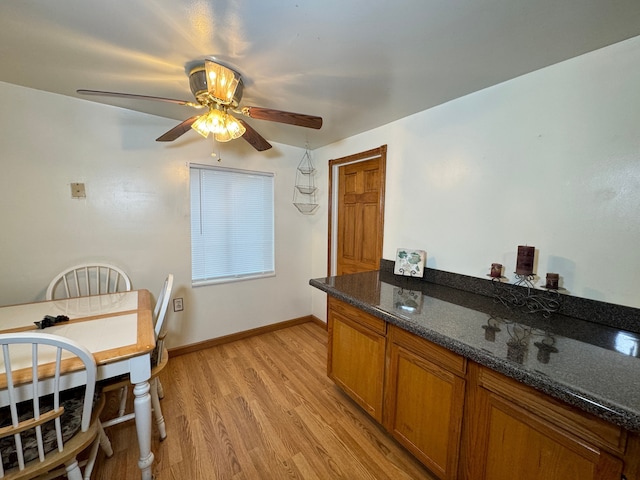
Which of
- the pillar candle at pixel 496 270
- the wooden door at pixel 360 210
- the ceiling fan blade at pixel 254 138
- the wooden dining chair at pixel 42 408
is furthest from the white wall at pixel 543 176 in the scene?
the wooden dining chair at pixel 42 408

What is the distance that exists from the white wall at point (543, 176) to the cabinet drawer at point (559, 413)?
0.76m

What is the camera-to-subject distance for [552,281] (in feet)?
4.27

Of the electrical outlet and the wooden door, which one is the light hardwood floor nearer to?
the electrical outlet

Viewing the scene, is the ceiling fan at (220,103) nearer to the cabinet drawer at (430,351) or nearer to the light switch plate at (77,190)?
the light switch plate at (77,190)

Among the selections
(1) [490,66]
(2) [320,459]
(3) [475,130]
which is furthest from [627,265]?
(2) [320,459]

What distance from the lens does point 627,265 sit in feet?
3.80

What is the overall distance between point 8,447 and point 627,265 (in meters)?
2.71

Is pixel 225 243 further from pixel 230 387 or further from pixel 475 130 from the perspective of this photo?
pixel 475 130

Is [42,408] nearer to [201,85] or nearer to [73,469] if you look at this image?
[73,469]

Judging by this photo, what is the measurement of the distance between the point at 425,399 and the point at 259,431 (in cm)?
109

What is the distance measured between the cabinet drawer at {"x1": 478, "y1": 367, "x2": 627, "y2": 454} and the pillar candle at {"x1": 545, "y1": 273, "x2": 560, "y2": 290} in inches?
26.3

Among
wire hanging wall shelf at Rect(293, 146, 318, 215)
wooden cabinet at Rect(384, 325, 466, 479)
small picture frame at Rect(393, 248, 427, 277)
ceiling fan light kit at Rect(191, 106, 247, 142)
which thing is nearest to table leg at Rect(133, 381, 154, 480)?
wooden cabinet at Rect(384, 325, 466, 479)

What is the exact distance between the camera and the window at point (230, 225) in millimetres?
2527

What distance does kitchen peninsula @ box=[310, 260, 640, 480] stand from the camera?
0.76 m
